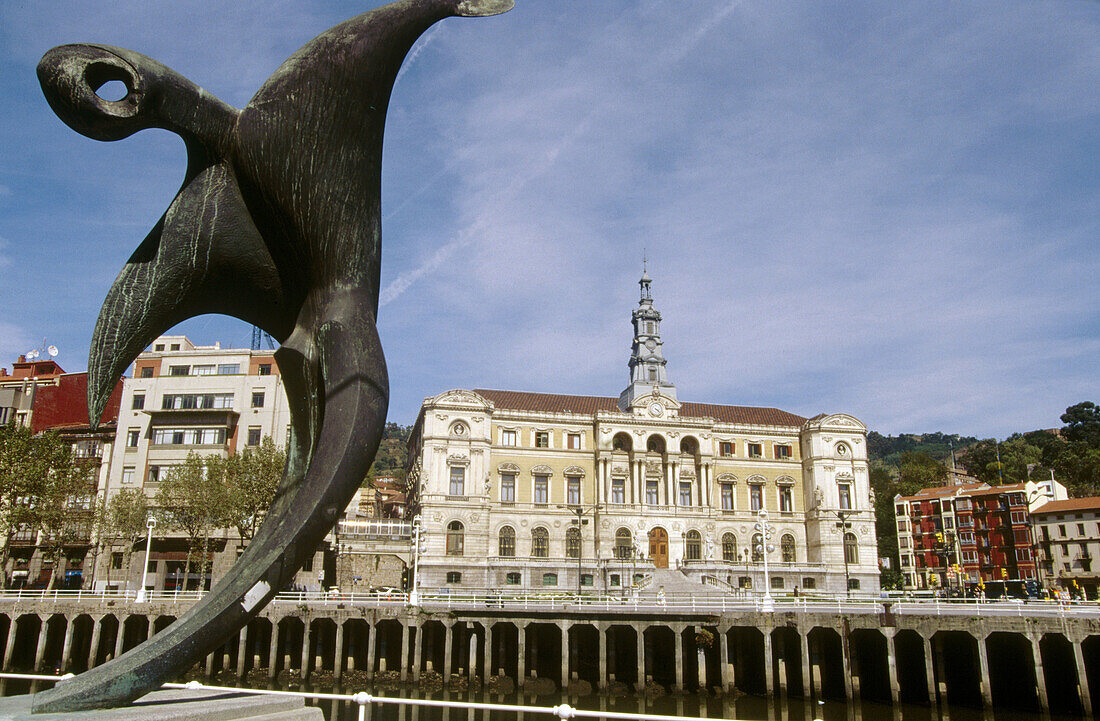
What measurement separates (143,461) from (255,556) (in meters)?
40.7

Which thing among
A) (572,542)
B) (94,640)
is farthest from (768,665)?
(572,542)

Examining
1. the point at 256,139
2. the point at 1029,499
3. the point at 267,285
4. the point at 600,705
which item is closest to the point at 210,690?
the point at 267,285

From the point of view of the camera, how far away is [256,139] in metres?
7.75

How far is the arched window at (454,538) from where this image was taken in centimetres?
4731

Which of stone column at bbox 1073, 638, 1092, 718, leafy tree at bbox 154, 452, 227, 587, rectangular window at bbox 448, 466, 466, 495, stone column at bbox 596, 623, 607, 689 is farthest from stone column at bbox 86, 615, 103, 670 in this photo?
stone column at bbox 1073, 638, 1092, 718

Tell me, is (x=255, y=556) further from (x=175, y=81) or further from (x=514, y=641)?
(x=514, y=641)

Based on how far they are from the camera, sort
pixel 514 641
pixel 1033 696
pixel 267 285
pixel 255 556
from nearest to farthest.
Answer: pixel 255 556 → pixel 267 285 → pixel 1033 696 → pixel 514 641

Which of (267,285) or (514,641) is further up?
(267,285)

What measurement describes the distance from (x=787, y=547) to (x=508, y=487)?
18.9 meters

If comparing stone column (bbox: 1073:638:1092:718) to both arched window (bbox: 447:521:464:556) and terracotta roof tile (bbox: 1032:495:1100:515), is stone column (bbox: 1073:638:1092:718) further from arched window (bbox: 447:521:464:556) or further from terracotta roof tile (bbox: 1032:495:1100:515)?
terracotta roof tile (bbox: 1032:495:1100:515)

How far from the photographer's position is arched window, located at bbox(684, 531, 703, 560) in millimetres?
50594

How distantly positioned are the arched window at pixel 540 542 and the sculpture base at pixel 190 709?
42798 mm

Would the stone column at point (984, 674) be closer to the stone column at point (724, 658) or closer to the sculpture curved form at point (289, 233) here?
the stone column at point (724, 658)

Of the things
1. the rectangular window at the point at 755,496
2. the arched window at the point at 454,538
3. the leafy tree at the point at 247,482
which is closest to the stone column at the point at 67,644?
the leafy tree at the point at 247,482
